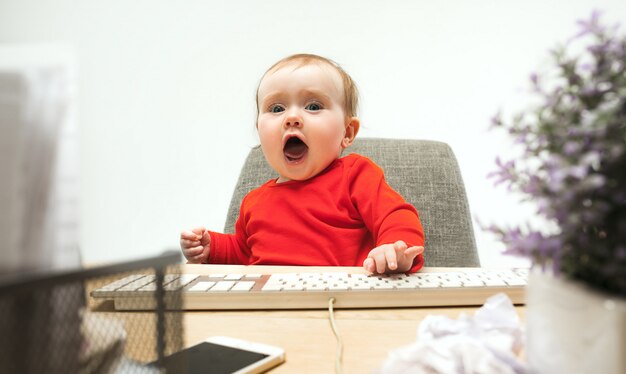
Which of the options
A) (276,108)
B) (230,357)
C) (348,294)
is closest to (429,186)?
(276,108)

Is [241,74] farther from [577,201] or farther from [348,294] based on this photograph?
[577,201]

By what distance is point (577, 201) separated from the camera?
0.25 meters

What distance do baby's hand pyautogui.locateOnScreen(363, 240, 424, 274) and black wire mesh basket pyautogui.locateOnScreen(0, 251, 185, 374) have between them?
0.44m

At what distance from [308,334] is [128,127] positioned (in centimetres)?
177

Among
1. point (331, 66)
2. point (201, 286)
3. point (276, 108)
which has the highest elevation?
point (331, 66)

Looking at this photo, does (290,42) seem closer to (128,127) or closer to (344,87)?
(128,127)

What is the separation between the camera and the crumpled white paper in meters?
0.33

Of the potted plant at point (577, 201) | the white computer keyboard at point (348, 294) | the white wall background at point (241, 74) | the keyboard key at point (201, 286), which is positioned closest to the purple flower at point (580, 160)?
the potted plant at point (577, 201)

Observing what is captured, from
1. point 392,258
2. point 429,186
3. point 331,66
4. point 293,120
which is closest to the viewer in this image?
point 392,258

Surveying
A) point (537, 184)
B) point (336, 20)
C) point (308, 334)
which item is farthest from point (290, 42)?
point (537, 184)

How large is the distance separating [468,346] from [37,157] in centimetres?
30

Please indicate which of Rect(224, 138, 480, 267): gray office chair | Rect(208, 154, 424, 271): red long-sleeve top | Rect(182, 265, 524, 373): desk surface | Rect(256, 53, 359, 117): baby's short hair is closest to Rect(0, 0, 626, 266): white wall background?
Rect(224, 138, 480, 267): gray office chair

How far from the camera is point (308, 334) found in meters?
0.51

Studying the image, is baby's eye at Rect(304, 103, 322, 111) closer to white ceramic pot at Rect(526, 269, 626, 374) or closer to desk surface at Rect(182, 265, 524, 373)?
desk surface at Rect(182, 265, 524, 373)
